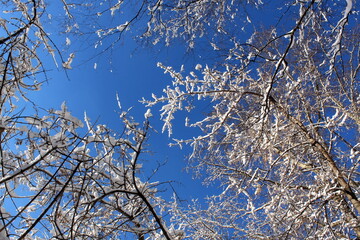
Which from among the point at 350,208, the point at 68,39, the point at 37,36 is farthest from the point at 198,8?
the point at 350,208

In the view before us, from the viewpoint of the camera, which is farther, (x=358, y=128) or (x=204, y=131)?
(x=204, y=131)

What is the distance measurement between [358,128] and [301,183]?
1459 mm

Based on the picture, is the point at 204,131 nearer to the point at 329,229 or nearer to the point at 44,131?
the point at 329,229

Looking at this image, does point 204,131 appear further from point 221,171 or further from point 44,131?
point 44,131

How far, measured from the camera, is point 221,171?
22.0 ft

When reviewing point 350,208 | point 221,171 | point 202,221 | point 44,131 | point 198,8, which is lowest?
point 350,208

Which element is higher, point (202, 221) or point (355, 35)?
point (355, 35)

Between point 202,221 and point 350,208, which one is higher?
point 202,221

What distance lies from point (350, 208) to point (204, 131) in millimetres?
3048

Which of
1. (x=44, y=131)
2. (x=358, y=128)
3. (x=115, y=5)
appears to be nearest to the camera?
(x=44, y=131)

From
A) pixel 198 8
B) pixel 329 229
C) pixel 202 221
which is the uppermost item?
pixel 198 8

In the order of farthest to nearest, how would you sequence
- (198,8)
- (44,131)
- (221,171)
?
(221,171) < (198,8) < (44,131)

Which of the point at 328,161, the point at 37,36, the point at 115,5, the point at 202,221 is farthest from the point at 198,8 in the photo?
the point at 202,221

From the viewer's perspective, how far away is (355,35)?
4676 millimetres
